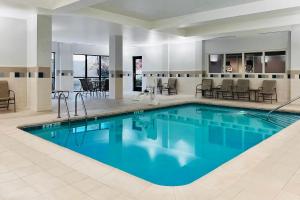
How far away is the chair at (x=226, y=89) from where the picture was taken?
10.5 m

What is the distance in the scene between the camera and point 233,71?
10.9 meters

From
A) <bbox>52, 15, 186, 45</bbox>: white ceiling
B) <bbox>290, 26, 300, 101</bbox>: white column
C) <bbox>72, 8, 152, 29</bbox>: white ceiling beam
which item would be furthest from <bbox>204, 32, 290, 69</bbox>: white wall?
<bbox>72, 8, 152, 29</bbox>: white ceiling beam

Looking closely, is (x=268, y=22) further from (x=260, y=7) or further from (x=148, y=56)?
(x=148, y=56)

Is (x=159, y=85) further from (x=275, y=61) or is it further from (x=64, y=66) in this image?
(x=275, y=61)

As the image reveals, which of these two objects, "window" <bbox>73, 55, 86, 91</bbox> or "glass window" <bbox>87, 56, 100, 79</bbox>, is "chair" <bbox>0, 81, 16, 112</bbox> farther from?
"glass window" <bbox>87, 56, 100, 79</bbox>

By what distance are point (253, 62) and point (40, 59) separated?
304 inches

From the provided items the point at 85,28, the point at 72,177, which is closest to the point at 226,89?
the point at 85,28

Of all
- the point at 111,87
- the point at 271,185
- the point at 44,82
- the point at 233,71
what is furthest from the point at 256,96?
the point at 271,185

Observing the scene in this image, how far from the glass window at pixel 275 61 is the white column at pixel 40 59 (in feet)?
25.1

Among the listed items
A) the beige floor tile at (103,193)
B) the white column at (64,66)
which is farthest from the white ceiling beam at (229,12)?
the beige floor tile at (103,193)

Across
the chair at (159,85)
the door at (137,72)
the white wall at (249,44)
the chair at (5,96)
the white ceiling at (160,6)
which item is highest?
the white ceiling at (160,6)

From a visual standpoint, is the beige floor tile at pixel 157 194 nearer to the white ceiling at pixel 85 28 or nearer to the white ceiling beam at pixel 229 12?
the white ceiling beam at pixel 229 12

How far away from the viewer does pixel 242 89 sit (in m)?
10.2

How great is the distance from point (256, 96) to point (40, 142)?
8.40 metres
